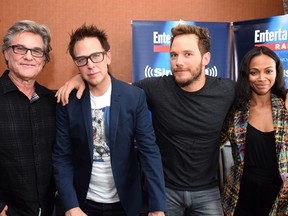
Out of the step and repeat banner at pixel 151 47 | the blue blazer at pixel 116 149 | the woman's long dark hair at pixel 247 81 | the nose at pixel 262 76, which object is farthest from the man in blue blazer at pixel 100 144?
the step and repeat banner at pixel 151 47

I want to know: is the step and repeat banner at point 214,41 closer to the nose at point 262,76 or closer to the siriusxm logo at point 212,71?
the siriusxm logo at point 212,71

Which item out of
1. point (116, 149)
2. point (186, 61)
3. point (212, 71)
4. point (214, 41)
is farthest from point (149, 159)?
point (214, 41)

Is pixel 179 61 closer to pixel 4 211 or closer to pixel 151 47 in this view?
pixel 4 211

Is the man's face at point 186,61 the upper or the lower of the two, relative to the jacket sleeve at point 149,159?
upper

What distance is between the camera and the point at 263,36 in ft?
10.6

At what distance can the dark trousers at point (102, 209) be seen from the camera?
5.56ft

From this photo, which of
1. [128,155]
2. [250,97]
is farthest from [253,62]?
[128,155]

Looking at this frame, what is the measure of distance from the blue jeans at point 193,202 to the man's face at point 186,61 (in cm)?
68

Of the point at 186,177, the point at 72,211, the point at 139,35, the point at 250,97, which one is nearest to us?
the point at 72,211

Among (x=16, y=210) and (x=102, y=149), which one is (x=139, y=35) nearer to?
(x=102, y=149)

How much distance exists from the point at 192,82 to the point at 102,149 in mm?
706

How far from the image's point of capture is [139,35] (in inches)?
128

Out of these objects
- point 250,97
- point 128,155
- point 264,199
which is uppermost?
point 250,97

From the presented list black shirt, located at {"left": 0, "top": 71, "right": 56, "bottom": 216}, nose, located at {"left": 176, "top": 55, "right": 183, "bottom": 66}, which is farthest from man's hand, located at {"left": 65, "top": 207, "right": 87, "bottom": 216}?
nose, located at {"left": 176, "top": 55, "right": 183, "bottom": 66}
